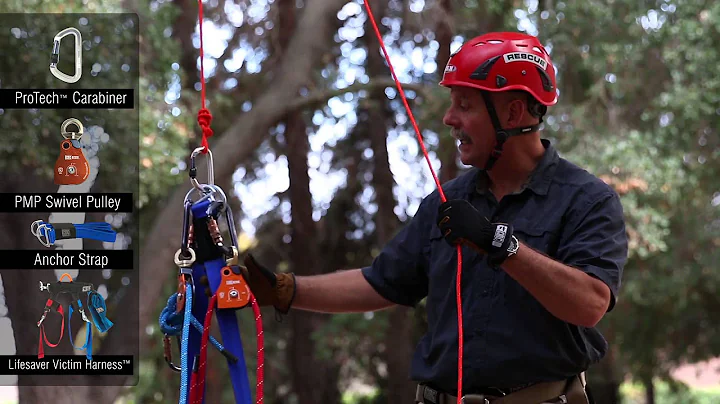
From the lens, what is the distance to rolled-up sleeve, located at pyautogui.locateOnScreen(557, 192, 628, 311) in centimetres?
267

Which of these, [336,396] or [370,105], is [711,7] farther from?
[336,396]

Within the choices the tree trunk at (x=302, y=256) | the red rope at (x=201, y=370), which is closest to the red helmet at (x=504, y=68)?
the red rope at (x=201, y=370)

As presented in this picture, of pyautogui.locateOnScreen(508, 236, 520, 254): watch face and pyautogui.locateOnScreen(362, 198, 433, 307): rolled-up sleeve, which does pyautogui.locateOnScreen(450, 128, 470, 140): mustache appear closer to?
pyautogui.locateOnScreen(362, 198, 433, 307): rolled-up sleeve

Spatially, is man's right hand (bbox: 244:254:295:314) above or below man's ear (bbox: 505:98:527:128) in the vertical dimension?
below

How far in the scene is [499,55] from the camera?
2986 millimetres

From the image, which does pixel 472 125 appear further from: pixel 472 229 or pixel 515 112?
pixel 472 229

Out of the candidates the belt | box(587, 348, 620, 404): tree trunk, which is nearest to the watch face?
the belt

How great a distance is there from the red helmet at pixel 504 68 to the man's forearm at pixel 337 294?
81 centimetres

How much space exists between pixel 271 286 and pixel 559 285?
1024mm

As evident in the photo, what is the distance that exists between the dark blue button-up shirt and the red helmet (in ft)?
0.81

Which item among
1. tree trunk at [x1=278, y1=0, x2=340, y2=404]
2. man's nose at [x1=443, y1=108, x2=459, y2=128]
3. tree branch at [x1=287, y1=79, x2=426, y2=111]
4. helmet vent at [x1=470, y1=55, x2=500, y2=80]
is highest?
tree branch at [x1=287, y1=79, x2=426, y2=111]

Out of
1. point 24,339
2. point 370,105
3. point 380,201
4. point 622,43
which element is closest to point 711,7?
point 622,43

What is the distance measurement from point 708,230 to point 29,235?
9.55 metres

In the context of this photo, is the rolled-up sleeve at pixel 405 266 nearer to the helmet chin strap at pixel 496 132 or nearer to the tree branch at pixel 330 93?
the helmet chin strap at pixel 496 132
